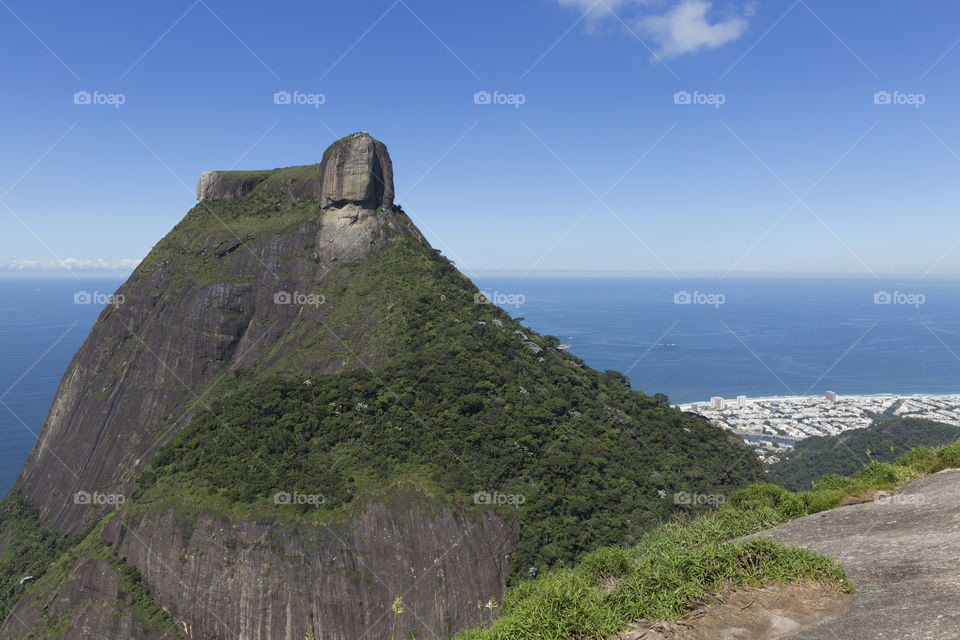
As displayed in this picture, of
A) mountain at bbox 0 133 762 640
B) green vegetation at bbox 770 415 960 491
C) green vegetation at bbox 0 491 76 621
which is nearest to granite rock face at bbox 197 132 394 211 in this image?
mountain at bbox 0 133 762 640

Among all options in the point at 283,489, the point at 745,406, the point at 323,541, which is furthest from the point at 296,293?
the point at 745,406

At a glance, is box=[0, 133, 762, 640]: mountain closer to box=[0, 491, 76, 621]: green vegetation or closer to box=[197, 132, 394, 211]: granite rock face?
box=[0, 491, 76, 621]: green vegetation

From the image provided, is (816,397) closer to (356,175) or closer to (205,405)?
(356,175)

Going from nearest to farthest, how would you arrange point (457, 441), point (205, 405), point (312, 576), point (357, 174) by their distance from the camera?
point (312, 576) → point (457, 441) → point (205, 405) → point (357, 174)

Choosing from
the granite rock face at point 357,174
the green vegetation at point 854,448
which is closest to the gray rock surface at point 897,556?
the green vegetation at point 854,448

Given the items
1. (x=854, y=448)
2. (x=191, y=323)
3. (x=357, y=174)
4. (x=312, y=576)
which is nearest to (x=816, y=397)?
(x=854, y=448)

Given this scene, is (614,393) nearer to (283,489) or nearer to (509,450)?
(509,450)
